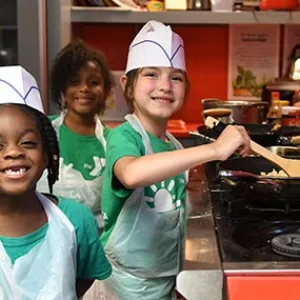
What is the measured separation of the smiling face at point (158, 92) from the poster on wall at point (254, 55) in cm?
193

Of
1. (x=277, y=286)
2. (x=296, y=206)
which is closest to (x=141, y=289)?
(x=296, y=206)

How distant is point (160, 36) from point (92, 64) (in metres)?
0.57

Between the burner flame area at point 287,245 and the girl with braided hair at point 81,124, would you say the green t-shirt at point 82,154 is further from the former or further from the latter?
the burner flame area at point 287,245

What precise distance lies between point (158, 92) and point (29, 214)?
0.56m

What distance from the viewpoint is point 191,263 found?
110 cm

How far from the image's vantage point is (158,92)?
1627mm

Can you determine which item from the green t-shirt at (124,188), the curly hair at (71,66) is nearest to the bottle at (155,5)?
the curly hair at (71,66)

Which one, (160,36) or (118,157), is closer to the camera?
(118,157)

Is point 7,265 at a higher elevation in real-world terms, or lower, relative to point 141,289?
higher

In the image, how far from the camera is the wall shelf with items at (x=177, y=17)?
3.23 meters

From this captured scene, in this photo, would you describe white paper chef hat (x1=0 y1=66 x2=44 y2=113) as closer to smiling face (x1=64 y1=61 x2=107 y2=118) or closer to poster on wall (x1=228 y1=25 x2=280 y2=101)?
smiling face (x1=64 y1=61 x2=107 y2=118)

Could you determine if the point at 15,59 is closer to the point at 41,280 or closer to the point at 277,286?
the point at 41,280

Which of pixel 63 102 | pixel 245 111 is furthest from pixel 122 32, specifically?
pixel 63 102

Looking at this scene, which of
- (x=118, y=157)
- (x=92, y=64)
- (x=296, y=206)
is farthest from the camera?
(x=92, y=64)
